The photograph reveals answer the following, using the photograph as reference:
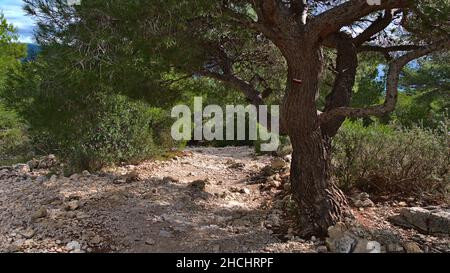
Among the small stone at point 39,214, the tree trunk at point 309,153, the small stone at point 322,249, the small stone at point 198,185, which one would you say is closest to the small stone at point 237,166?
the small stone at point 198,185

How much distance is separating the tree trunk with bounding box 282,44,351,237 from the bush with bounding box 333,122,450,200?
3.66 feet

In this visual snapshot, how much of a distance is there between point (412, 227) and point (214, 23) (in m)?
2.59

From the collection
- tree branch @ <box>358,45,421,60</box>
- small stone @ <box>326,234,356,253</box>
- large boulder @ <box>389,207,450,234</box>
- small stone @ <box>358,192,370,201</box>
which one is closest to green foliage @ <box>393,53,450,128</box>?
tree branch @ <box>358,45,421,60</box>

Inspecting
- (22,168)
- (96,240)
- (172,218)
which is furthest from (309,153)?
(22,168)

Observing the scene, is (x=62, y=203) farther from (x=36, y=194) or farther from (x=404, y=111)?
(x=404, y=111)

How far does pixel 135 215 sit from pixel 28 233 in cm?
97

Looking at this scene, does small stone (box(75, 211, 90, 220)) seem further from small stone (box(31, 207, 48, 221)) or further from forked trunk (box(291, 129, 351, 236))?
forked trunk (box(291, 129, 351, 236))

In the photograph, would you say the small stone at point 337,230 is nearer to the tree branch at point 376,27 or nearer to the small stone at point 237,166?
the tree branch at point 376,27

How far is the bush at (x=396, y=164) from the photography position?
4855 mm

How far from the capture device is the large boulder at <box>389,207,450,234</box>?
3.87 metres

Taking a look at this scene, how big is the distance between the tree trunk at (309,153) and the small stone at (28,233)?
2.43 meters
